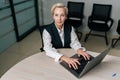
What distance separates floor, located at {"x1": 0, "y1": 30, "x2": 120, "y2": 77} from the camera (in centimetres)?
293

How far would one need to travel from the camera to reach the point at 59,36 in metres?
1.83

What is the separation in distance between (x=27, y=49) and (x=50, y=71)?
2005 mm

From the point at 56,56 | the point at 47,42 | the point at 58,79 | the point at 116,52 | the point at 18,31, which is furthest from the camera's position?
the point at 18,31

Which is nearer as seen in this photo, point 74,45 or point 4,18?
point 74,45

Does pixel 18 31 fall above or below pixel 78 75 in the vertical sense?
below

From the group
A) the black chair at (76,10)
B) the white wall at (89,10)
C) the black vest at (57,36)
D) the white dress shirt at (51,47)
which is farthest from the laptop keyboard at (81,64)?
the white wall at (89,10)

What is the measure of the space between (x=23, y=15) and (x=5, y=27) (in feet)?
2.26

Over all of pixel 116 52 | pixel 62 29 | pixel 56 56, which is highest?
pixel 62 29

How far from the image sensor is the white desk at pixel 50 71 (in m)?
1.35

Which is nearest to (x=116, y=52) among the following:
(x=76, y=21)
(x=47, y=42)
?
(x=76, y=21)

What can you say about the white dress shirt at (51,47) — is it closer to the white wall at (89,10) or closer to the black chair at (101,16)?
the black chair at (101,16)

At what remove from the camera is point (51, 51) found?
1.65 metres

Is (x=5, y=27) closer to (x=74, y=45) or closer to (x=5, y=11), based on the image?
(x=5, y=11)

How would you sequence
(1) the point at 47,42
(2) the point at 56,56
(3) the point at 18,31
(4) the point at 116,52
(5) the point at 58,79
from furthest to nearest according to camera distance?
(3) the point at 18,31, (4) the point at 116,52, (1) the point at 47,42, (2) the point at 56,56, (5) the point at 58,79
